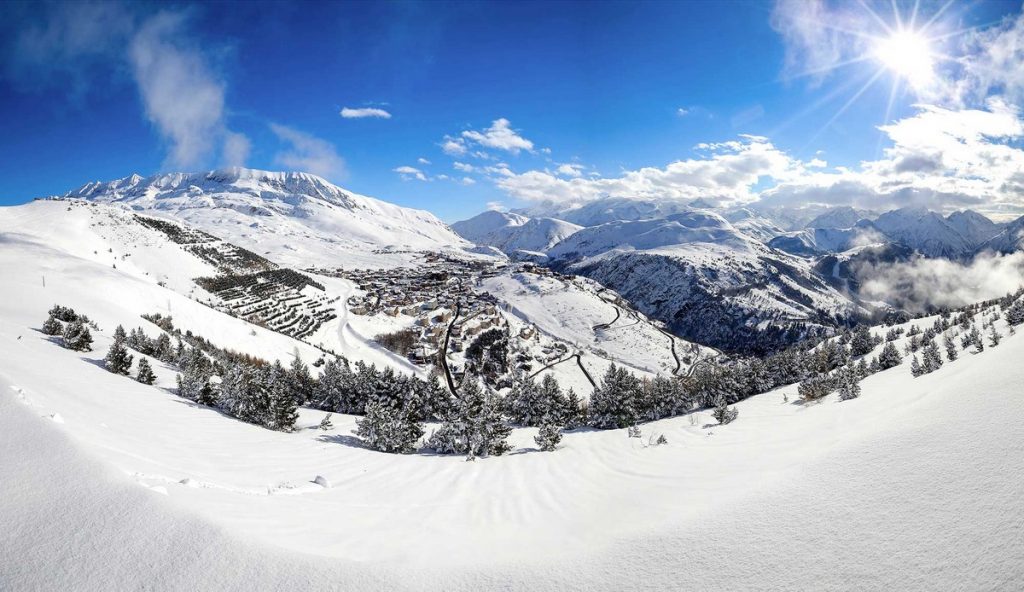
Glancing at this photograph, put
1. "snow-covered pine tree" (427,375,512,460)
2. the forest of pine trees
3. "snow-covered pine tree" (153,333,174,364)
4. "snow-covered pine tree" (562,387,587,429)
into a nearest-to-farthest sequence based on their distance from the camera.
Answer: "snow-covered pine tree" (427,375,512,460)
the forest of pine trees
"snow-covered pine tree" (153,333,174,364)
"snow-covered pine tree" (562,387,587,429)

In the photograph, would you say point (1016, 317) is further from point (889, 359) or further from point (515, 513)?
point (515, 513)

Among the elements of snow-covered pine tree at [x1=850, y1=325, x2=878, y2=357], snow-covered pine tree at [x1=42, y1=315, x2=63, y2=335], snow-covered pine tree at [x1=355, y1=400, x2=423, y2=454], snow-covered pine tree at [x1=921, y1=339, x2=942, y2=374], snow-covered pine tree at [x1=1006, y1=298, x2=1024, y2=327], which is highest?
snow-covered pine tree at [x1=1006, y1=298, x2=1024, y2=327]

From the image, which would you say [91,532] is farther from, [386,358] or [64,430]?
[386,358]

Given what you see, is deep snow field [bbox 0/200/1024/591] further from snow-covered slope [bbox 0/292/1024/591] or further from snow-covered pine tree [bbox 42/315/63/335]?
snow-covered pine tree [bbox 42/315/63/335]

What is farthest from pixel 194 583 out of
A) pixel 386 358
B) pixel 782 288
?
pixel 782 288

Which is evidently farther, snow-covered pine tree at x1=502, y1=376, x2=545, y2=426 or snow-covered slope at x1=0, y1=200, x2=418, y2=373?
snow-covered slope at x1=0, y1=200, x2=418, y2=373

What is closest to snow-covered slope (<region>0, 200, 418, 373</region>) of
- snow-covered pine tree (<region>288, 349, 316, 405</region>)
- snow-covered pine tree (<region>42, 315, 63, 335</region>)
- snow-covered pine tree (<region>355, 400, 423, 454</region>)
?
snow-covered pine tree (<region>42, 315, 63, 335</region>)
